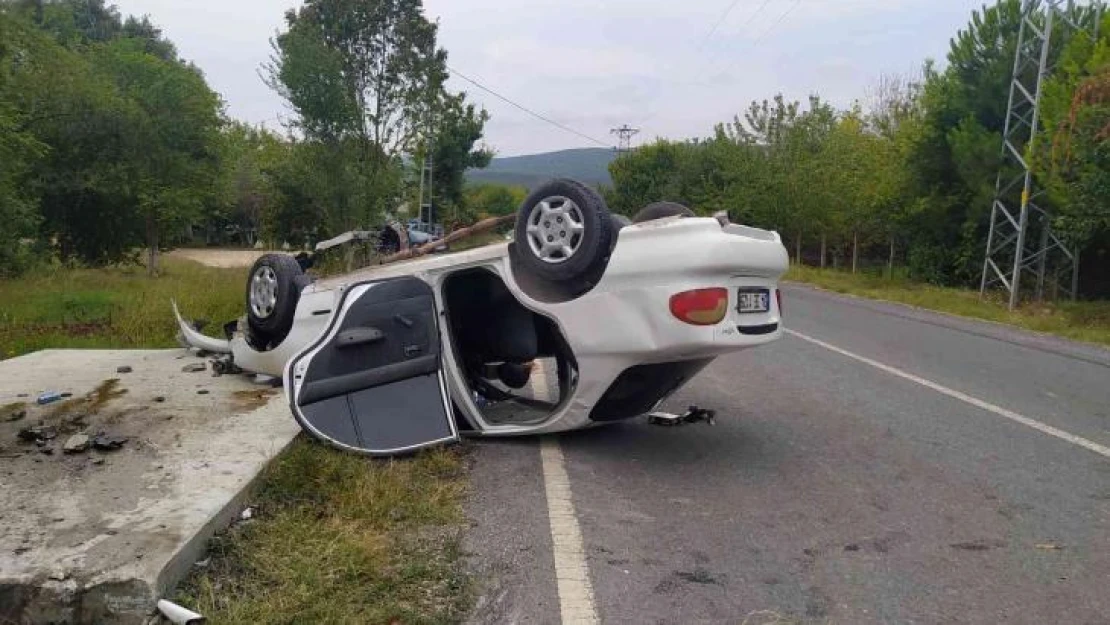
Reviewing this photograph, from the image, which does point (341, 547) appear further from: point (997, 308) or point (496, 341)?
point (997, 308)

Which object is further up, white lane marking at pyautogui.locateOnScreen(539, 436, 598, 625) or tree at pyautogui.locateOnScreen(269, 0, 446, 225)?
tree at pyautogui.locateOnScreen(269, 0, 446, 225)

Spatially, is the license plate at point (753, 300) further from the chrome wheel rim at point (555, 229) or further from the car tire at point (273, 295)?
the car tire at point (273, 295)

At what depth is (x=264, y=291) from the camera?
7070mm

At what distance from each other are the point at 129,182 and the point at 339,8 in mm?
7494

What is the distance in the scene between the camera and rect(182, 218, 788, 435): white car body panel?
5.10m

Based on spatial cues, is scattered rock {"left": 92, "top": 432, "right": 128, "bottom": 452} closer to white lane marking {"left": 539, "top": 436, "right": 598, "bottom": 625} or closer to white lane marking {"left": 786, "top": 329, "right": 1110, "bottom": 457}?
white lane marking {"left": 539, "top": 436, "right": 598, "bottom": 625}

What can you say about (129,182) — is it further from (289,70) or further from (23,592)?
(23,592)

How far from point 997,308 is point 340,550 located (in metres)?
19.1

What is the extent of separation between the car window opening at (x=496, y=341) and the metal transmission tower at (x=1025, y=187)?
15339 mm

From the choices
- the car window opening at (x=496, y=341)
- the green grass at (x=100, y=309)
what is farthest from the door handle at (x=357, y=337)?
the green grass at (x=100, y=309)

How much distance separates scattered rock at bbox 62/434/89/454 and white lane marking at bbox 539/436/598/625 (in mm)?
2505

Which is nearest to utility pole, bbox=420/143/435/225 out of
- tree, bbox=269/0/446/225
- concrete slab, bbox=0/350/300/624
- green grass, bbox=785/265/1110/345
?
tree, bbox=269/0/446/225

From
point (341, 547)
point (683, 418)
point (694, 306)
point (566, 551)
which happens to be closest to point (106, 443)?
point (341, 547)

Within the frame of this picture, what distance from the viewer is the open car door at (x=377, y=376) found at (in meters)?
5.23
